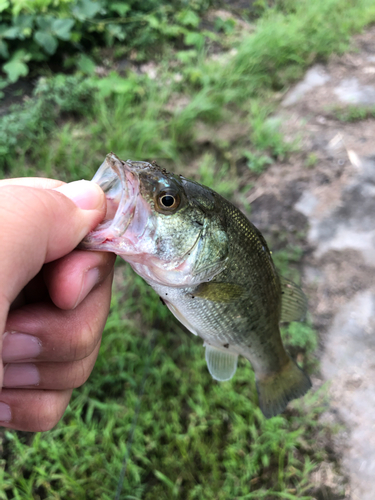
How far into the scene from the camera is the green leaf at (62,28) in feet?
12.5

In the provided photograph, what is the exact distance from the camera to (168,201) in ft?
4.35

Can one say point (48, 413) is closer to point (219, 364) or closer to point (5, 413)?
point (5, 413)

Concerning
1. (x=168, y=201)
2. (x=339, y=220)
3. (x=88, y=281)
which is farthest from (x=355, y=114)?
(x=88, y=281)

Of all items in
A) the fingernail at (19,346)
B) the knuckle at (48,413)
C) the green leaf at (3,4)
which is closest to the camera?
the fingernail at (19,346)

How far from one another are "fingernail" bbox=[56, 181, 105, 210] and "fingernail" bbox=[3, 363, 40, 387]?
2.31ft

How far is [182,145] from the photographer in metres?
4.02

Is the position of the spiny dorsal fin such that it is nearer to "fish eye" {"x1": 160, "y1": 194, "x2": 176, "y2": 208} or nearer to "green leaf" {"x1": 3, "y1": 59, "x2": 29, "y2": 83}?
"fish eye" {"x1": 160, "y1": 194, "x2": 176, "y2": 208}

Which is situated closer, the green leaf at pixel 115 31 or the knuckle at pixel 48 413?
the knuckle at pixel 48 413

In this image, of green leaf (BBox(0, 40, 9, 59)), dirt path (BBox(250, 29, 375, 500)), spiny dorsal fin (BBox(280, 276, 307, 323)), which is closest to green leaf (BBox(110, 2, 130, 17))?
green leaf (BBox(0, 40, 9, 59))

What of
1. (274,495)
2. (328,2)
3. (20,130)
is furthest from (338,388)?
(328,2)

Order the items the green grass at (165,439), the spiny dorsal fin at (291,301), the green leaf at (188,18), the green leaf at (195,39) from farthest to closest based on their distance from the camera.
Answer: the green leaf at (188,18) < the green leaf at (195,39) < the green grass at (165,439) < the spiny dorsal fin at (291,301)

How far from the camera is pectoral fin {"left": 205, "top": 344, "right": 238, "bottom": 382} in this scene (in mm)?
1863

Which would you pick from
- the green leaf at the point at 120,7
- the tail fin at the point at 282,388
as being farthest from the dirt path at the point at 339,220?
the green leaf at the point at 120,7

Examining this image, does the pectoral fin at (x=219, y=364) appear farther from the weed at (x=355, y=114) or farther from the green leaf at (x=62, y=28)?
the weed at (x=355, y=114)
